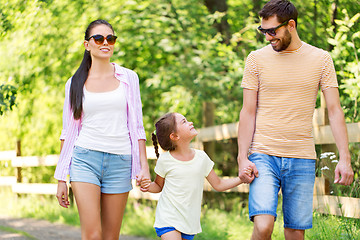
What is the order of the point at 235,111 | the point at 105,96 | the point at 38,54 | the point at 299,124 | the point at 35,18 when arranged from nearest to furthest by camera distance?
1. the point at 299,124
2. the point at 105,96
3. the point at 35,18
4. the point at 38,54
5. the point at 235,111

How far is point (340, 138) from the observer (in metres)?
3.78

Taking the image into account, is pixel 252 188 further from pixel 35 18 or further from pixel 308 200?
pixel 35 18

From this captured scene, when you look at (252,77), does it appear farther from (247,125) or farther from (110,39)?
(110,39)

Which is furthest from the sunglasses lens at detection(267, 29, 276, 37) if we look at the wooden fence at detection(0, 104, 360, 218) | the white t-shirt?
the wooden fence at detection(0, 104, 360, 218)

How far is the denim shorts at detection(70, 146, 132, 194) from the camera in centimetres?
406

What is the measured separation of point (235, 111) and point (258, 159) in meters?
6.72

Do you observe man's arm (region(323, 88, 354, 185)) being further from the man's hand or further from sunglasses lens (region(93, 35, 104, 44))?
sunglasses lens (region(93, 35, 104, 44))

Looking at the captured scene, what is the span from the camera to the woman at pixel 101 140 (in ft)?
13.3

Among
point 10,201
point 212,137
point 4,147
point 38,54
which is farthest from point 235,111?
point 4,147

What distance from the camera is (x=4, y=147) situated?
46.9ft

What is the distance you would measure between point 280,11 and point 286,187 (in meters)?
1.17

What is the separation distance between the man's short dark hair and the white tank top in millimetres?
1183

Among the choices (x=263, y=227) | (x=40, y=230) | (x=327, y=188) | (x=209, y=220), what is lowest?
(x=40, y=230)

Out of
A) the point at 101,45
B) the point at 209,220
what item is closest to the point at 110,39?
the point at 101,45
